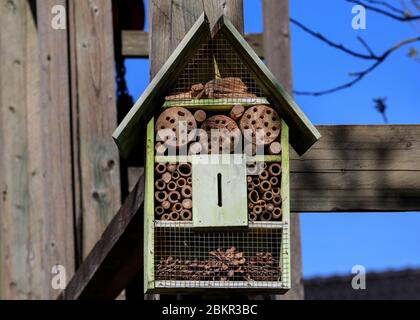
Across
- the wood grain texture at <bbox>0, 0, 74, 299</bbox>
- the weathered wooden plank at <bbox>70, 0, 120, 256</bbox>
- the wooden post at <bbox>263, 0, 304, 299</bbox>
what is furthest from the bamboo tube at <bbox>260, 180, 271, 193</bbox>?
the wood grain texture at <bbox>0, 0, 74, 299</bbox>

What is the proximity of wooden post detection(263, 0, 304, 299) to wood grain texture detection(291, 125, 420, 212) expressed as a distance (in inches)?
62.8

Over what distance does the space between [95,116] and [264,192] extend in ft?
6.28

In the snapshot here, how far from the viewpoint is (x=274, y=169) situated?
3.40m

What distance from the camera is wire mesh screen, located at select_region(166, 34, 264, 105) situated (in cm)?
344

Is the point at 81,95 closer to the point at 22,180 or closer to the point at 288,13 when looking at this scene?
the point at 288,13

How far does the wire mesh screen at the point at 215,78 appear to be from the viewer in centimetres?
344

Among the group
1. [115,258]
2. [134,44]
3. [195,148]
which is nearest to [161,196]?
[195,148]

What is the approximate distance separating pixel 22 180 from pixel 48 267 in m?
1.64

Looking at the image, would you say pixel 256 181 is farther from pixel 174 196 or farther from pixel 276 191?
pixel 174 196

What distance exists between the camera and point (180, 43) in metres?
3.40

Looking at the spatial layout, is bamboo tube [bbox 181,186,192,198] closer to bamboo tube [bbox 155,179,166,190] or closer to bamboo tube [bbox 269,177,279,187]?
bamboo tube [bbox 155,179,166,190]

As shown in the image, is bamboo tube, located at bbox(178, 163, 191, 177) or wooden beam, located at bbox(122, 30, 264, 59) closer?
bamboo tube, located at bbox(178, 163, 191, 177)

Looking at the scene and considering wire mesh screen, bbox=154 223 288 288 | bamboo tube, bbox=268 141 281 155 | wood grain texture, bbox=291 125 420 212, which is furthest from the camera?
wood grain texture, bbox=291 125 420 212
